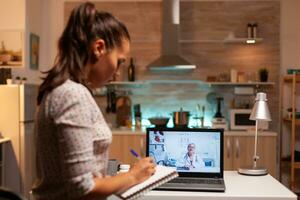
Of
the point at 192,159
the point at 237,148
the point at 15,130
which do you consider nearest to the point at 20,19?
the point at 15,130

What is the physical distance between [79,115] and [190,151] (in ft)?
5.11

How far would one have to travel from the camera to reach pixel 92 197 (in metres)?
1.06

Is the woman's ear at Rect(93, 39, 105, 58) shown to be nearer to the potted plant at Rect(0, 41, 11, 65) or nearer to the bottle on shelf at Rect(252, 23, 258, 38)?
the potted plant at Rect(0, 41, 11, 65)

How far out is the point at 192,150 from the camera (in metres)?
2.49

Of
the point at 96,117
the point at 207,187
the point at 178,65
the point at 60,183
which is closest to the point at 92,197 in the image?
the point at 60,183

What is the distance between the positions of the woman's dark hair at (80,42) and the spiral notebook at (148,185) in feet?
1.26

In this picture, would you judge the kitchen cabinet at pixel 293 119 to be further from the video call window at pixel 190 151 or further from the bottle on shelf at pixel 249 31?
the video call window at pixel 190 151

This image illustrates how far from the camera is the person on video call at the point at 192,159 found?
2.48m

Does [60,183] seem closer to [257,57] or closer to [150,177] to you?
[150,177]

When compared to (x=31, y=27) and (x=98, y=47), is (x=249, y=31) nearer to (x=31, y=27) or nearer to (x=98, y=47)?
(x=31, y=27)

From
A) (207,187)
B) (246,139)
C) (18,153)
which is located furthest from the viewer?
(246,139)

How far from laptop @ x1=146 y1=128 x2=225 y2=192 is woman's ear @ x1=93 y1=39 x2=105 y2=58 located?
1.45 m

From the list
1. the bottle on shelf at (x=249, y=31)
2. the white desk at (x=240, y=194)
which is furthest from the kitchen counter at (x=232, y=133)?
the white desk at (x=240, y=194)

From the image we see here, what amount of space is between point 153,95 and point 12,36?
72.9 inches
